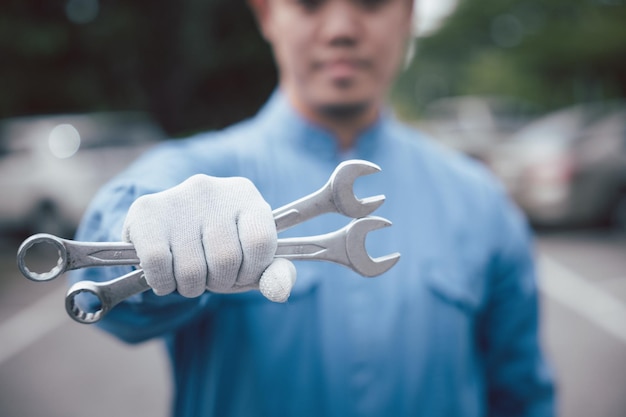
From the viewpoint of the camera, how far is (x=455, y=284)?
4.70 ft

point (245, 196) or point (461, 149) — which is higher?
point (245, 196)

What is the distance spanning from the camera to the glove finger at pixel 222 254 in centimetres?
71

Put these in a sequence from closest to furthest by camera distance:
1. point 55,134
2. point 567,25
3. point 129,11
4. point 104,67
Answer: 1. point 55,134
2. point 129,11
3. point 104,67
4. point 567,25

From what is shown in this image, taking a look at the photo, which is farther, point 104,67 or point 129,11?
point 104,67

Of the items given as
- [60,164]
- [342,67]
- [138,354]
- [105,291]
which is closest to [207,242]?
[105,291]

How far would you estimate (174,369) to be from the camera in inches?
57.1

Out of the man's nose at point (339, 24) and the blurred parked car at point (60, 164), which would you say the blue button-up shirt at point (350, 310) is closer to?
the man's nose at point (339, 24)

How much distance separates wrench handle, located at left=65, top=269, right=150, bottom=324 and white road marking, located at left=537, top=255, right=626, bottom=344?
4.92m

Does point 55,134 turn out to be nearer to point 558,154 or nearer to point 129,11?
point 129,11

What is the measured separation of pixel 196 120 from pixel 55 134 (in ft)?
9.11

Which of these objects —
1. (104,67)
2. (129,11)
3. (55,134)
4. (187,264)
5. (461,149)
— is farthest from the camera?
(104,67)

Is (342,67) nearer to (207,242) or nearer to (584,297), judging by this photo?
(207,242)

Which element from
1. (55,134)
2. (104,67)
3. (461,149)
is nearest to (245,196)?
(55,134)

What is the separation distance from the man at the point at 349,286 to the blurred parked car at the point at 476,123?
24.8ft
